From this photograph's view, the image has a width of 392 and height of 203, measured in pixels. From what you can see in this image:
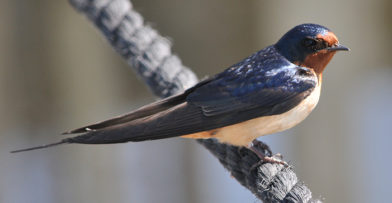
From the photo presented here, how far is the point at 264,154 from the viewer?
2.09 meters

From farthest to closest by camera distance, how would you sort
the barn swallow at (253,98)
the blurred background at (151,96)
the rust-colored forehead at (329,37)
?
the blurred background at (151,96)
the rust-colored forehead at (329,37)
the barn swallow at (253,98)

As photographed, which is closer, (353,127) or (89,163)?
(89,163)

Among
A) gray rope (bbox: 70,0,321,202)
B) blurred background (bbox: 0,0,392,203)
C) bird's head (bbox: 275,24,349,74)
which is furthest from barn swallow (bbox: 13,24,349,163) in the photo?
blurred background (bbox: 0,0,392,203)

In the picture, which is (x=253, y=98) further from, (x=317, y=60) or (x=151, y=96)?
(x=151, y=96)

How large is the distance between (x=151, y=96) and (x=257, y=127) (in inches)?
59.9

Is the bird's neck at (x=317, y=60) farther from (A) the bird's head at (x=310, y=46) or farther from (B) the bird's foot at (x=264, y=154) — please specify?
(B) the bird's foot at (x=264, y=154)

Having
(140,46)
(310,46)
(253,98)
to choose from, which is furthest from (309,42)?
(140,46)

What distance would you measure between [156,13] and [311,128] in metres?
0.91

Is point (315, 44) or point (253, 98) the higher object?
point (315, 44)

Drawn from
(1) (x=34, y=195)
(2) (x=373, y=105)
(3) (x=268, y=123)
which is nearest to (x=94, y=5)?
(3) (x=268, y=123)

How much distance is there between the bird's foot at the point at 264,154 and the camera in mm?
1990

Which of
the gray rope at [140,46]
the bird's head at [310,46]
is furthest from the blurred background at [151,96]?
the bird's head at [310,46]

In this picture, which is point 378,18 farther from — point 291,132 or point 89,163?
point 89,163

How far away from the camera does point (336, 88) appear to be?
3549 millimetres
